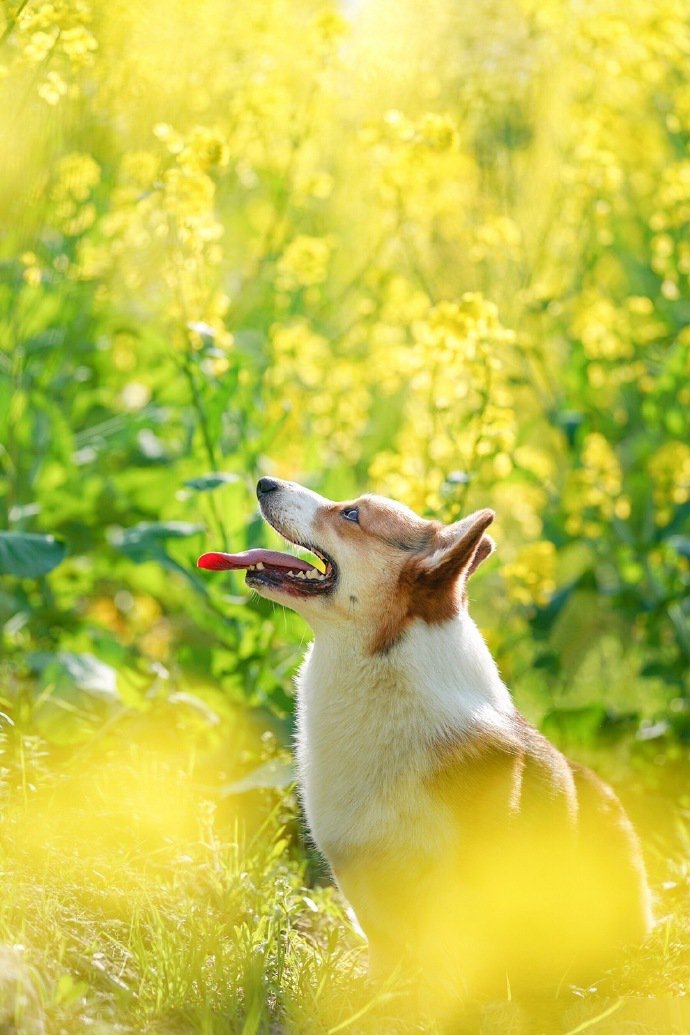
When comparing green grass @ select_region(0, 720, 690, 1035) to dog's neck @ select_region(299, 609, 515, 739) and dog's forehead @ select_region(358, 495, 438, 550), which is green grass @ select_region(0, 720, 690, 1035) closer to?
dog's neck @ select_region(299, 609, 515, 739)

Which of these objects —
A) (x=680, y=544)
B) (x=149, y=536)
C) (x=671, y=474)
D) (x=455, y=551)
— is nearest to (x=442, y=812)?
(x=455, y=551)

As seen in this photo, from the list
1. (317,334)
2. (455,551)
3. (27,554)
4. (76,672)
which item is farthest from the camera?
(317,334)

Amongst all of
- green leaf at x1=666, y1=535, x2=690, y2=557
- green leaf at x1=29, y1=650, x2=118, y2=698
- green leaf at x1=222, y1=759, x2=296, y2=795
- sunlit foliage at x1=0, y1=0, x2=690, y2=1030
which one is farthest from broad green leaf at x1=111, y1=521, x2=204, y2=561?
green leaf at x1=666, y1=535, x2=690, y2=557

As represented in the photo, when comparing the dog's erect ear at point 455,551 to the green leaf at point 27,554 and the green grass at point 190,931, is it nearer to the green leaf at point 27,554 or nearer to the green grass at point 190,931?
the green grass at point 190,931

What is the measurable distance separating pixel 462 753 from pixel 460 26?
398 cm

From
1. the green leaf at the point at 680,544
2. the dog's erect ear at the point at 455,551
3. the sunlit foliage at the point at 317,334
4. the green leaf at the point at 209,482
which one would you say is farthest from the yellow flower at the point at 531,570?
the dog's erect ear at the point at 455,551

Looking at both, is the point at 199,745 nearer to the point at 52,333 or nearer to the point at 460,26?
the point at 52,333

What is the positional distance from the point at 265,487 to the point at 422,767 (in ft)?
2.67

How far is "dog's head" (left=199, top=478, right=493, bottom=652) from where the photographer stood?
9.95 feet

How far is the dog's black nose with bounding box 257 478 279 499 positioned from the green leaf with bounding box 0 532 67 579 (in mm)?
1086

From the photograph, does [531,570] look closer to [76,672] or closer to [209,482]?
[209,482]

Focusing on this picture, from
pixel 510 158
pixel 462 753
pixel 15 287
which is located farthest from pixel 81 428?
pixel 462 753

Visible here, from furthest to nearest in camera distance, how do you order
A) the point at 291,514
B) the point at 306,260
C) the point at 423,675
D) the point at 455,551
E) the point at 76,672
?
the point at 306,260 → the point at 76,672 → the point at 291,514 → the point at 423,675 → the point at 455,551

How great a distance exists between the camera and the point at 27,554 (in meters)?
4.01
